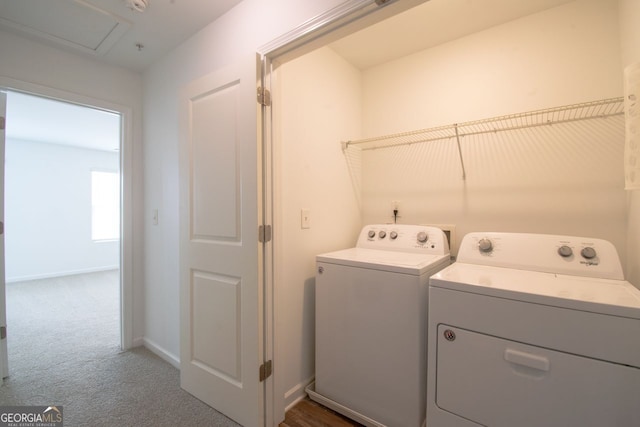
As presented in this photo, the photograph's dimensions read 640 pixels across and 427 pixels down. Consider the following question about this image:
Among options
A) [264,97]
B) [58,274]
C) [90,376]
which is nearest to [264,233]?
[264,97]

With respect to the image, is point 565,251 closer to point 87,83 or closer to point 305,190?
point 305,190

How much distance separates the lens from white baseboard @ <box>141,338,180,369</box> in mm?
2045

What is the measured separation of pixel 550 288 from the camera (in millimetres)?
1040

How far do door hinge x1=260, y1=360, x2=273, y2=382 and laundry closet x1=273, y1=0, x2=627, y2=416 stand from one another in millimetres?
56

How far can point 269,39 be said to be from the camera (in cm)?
142

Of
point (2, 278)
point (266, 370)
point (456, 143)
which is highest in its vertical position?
point (456, 143)

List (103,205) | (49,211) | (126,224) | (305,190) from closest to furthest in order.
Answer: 1. (305,190)
2. (126,224)
3. (49,211)
4. (103,205)

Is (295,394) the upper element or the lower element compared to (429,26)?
lower

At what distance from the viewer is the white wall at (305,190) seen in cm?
160

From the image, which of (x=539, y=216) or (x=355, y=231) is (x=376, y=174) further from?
(x=539, y=216)

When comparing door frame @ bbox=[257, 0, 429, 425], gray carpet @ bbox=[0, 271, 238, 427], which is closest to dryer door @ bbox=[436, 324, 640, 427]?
door frame @ bbox=[257, 0, 429, 425]

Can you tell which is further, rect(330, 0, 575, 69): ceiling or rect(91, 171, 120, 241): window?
rect(91, 171, 120, 241): window

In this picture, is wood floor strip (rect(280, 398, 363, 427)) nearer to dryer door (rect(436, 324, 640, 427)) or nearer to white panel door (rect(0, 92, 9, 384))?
dryer door (rect(436, 324, 640, 427))

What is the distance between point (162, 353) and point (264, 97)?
7.04 feet
